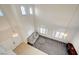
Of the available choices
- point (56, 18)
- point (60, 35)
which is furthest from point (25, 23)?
point (60, 35)

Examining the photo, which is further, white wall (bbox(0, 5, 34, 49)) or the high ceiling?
the high ceiling

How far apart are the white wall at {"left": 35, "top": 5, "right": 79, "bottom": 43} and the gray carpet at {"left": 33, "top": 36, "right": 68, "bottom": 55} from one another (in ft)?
1.26

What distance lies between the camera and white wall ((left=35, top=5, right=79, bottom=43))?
12.1ft

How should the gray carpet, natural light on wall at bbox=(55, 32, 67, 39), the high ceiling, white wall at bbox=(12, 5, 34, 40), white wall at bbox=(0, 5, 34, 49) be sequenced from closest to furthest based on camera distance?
1. white wall at bbox=(0, 5, 34, 49)
2. the high ceiling
3. white wall at bbox=(12, 5, 34, 40)
4. the gray carpet
5. natural light on wall at bbox=(55, 32, 67, 39)

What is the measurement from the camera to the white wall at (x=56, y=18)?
3688mm

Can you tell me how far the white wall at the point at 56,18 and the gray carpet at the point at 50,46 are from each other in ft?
1.26

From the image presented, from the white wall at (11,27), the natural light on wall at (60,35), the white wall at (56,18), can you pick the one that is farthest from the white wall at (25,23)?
the natural light on wall at (60,35)

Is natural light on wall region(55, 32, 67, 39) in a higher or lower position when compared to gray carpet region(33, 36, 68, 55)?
higher

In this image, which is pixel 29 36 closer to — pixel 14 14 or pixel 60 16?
pixel 14 14

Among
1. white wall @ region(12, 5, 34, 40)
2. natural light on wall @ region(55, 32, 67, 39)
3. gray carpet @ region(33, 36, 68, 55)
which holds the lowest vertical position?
gray carpet @ region(33, 36, 68, 55)

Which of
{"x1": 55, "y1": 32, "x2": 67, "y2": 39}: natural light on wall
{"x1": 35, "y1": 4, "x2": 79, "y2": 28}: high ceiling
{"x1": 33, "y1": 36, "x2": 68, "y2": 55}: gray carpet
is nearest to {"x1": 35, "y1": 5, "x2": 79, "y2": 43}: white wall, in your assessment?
{"x1": 35, "y1": 4, "x2": 79, "y2": 28}: high ceiling

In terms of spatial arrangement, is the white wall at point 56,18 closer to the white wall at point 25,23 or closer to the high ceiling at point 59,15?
the high ceiling at point 59,15

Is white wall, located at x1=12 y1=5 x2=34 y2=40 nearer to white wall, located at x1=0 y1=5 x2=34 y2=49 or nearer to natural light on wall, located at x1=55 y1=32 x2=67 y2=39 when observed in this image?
white wall, located at x1=0 y1=5 x2=34 y2=49
